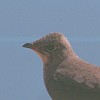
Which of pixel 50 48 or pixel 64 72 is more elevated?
pixel 50 48

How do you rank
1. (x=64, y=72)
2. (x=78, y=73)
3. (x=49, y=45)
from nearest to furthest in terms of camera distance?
(x=78, y=73)
(x=64, y=72)
(x=49, y=45)

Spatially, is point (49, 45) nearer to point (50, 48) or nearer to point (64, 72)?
point (50, 48)

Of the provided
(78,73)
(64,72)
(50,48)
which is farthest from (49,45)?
(78,73)

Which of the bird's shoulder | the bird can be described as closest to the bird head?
the bird
